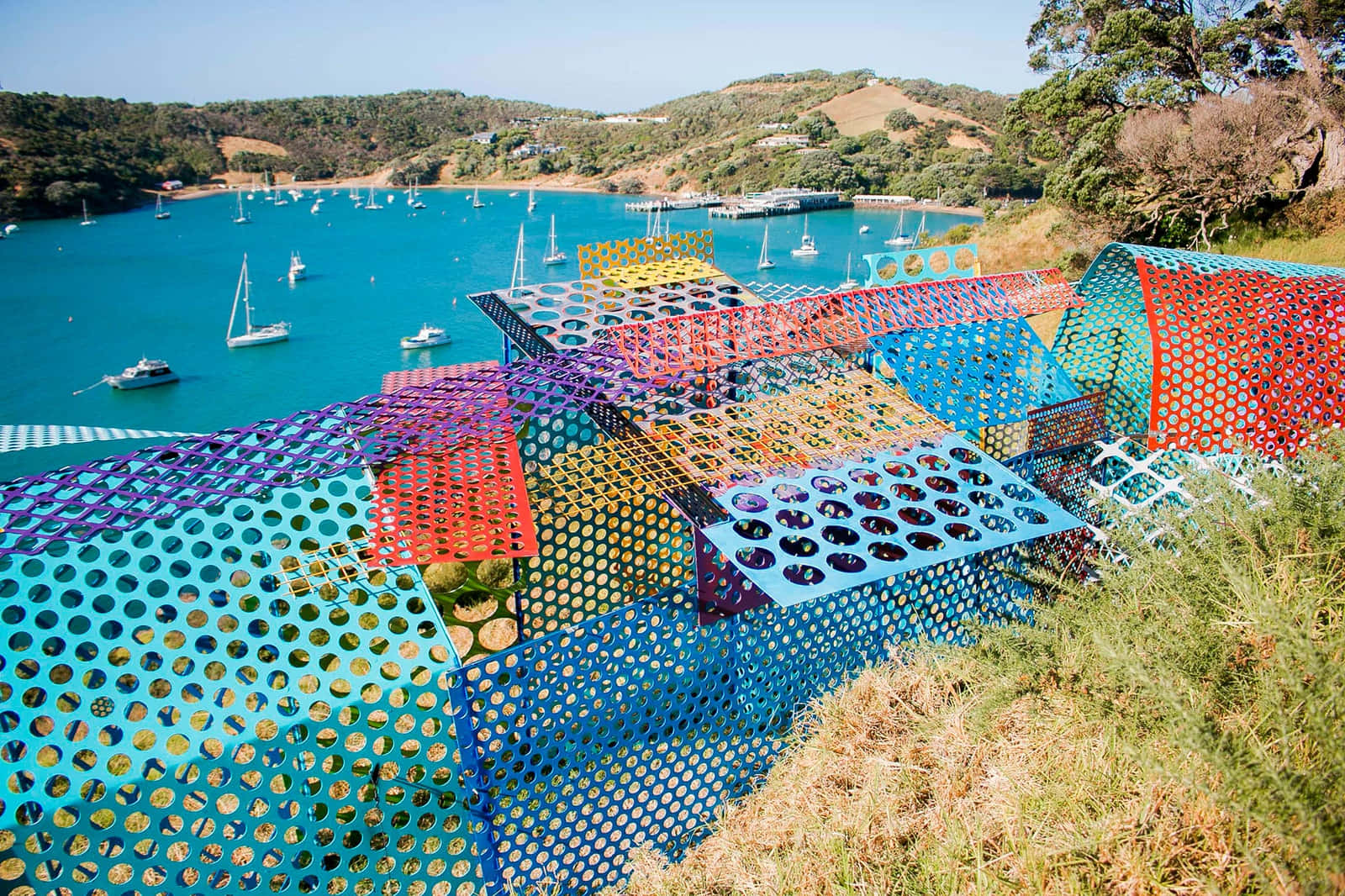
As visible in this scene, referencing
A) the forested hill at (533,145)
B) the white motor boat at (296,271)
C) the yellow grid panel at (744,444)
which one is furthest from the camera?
the forested hill at (533,145)

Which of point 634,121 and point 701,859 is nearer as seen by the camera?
point 701,859

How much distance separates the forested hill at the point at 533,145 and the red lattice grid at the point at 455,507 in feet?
219

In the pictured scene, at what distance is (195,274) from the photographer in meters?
59.9

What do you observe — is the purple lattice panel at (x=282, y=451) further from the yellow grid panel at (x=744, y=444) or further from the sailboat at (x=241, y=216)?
the sailboat at (x=241, y=216)

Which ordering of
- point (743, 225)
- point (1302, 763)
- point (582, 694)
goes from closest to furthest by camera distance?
point (1302, 763), point (582, 694), point (743, 225)

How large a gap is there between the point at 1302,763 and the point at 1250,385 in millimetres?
7968

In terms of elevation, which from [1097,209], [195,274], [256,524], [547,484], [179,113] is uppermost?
[179,113]

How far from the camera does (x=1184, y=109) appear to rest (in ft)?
88.1

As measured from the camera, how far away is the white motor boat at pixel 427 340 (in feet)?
137

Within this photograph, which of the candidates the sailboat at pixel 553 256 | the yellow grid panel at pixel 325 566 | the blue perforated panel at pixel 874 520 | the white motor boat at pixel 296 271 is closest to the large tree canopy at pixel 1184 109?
the blue perforated panel at pixel 874 520

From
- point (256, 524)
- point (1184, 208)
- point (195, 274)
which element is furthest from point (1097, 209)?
point (195, 274)

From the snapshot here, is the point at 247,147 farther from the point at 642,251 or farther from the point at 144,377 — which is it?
the point at 642,251

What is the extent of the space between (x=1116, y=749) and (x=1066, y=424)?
7032 mm

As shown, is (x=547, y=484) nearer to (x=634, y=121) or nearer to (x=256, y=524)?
(x=256, y=524)
